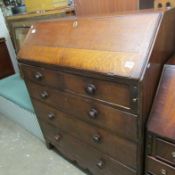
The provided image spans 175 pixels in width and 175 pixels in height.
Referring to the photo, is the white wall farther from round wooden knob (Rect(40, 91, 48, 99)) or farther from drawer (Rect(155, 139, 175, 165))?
drawer (Rect(155, 139, 175, 165))

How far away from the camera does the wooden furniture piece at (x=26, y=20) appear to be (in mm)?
1503

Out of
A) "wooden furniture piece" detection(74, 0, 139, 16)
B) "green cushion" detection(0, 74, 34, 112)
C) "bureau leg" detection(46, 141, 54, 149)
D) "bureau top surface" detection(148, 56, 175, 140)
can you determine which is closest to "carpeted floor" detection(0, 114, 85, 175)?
"bureau leg" detection(46, 141, 54, 149)

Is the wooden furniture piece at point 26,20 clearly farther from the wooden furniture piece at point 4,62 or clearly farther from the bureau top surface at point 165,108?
the bureau top surface at point 165,108

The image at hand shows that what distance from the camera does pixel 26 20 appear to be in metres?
1.82

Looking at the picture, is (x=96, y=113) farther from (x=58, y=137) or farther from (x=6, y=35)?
(x=6, y=35)

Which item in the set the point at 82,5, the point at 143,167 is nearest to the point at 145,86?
the point at 143,167

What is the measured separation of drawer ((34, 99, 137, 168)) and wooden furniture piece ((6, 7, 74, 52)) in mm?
786

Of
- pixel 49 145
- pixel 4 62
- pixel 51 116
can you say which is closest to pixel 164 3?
pixel 51 116

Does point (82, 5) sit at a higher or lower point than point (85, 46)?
higher

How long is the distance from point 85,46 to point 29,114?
1126mm

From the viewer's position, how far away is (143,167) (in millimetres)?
1000

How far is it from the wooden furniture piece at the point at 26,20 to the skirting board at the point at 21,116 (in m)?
0.67

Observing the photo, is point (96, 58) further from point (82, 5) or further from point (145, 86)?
point (82, 5)

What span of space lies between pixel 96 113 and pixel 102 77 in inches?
9.0
